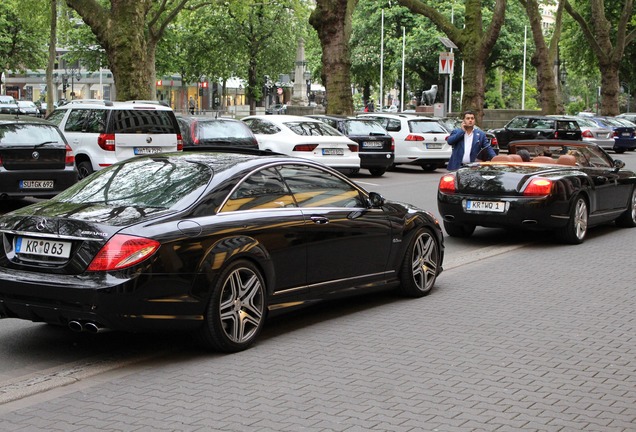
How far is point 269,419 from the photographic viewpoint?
18.1 ft

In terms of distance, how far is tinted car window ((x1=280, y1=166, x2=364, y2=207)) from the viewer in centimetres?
806

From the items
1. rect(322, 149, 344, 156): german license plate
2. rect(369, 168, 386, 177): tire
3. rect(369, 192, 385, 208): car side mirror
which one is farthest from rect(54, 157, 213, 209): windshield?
rect(369, 168, 386, 177): tire

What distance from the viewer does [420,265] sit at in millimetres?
9422

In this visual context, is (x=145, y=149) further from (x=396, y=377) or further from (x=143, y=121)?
(x=396, y=377)

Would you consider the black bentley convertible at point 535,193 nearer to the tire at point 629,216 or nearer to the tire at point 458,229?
the tire at point 458,229

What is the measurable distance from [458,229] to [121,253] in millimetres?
8221

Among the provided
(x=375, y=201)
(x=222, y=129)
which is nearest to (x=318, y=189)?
(x=375, y=201)

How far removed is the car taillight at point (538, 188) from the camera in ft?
42.3

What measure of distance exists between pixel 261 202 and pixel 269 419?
2440 millimetres

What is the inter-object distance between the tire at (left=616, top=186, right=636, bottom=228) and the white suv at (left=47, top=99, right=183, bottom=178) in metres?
8.67

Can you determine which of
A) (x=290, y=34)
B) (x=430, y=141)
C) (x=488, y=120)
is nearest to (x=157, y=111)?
(x=430, y=141)

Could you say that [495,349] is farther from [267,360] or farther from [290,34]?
[290,34]

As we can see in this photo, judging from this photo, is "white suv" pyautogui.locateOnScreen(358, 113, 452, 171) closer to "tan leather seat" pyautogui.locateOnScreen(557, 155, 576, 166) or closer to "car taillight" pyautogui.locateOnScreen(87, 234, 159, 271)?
"tan leather seat" pyautogui.locateOnScreen(557, 155, 576, 166)

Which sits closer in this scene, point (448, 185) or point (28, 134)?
point (448, 185)
